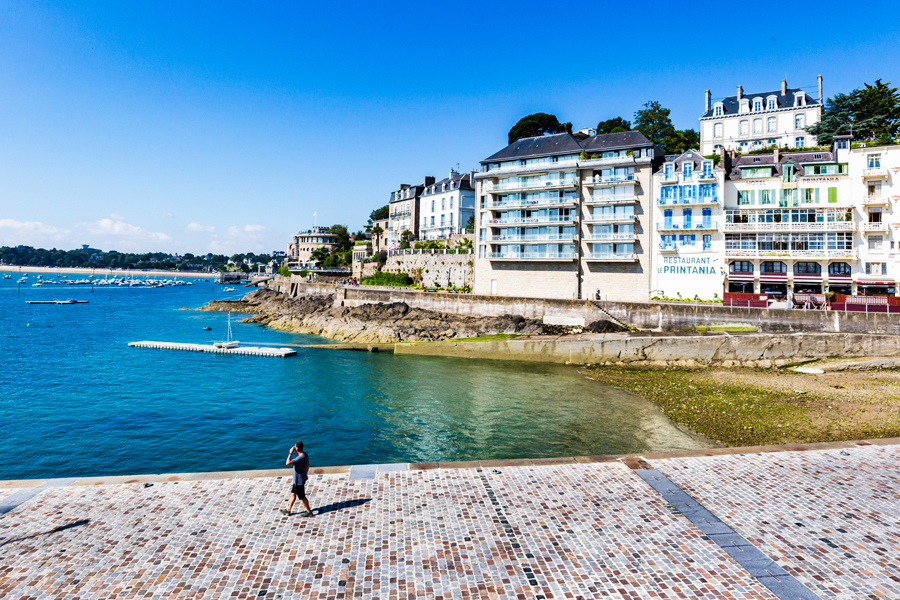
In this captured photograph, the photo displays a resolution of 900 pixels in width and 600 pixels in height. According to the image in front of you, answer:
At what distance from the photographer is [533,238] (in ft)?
185

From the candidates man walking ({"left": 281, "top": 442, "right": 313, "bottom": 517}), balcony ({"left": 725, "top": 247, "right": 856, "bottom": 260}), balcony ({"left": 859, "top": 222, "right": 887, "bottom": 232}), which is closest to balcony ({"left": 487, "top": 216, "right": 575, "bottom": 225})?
balcony ({"left": 725, "top": 247, "right": 856, "bottom": 260})

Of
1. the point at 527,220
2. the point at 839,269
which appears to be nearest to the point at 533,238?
the point at 527,220

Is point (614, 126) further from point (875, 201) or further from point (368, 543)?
point (368, 543)

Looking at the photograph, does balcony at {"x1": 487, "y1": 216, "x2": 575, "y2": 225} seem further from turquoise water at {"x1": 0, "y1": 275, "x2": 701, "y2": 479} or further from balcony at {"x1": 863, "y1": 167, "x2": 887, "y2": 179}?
balcony at {"x1": 863, "y1": 167, "x2": 887, "y2": 179}

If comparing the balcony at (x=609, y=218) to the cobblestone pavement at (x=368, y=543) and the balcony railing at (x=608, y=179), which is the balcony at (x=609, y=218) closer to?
the balcony railing at (x=608, y=179)

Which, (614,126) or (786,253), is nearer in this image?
(786,253)

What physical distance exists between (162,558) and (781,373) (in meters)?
36.7

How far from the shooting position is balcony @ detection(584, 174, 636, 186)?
169 ft

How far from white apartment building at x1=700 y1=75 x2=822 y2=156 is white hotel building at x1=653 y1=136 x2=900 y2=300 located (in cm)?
2281

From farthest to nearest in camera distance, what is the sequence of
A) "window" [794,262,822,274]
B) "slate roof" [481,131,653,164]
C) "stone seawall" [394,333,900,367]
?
1. "slate roof" [481,131,653,164]
2. "window" [794,262,822,274]
3. "stone seawall" [394,333,900,367]

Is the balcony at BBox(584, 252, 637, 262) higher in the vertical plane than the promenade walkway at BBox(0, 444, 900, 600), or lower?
higher

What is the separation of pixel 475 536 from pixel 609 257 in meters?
46.0

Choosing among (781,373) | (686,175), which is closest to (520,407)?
(781,373)

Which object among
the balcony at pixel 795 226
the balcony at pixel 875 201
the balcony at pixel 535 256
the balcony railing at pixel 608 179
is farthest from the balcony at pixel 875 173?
the balcony at pixel 535 256
